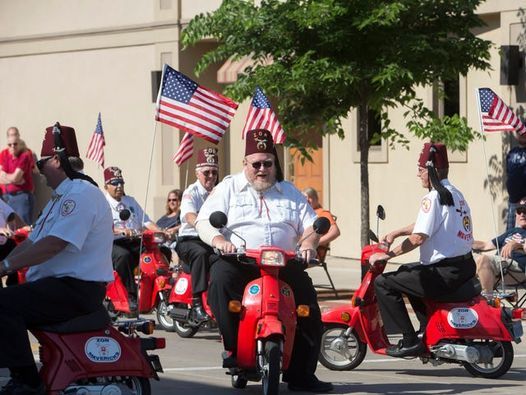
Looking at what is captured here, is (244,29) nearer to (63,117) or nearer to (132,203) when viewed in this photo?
(132,203)

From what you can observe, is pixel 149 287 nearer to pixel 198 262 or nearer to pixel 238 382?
pixel 198 262

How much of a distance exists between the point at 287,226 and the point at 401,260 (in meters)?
11.9

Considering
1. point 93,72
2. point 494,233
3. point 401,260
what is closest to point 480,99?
point 494,233

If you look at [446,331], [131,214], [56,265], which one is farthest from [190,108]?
[56,265]

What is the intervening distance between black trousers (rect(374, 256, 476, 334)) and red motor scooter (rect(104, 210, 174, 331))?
3975 mm

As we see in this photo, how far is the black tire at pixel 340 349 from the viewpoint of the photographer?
12078mm

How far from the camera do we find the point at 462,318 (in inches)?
456

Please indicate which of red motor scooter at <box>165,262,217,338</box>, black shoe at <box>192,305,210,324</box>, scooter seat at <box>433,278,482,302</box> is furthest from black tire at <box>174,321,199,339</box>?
scooter seat at <box>433,278,482,302</box>

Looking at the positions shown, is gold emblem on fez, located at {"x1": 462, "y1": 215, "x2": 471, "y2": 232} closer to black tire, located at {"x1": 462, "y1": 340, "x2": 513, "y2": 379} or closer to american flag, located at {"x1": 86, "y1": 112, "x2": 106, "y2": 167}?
black tire, located at {"x1": 462, "y1": 340, "x2": 513, "y2": 379}

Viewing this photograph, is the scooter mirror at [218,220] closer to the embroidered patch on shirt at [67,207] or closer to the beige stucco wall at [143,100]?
the embroidered patch on shirt at [67,207]

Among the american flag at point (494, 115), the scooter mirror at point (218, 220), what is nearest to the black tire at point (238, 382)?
the scooter mirror at point (218, 220)

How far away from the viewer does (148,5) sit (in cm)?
2697

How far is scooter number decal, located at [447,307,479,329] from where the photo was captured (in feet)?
37.9

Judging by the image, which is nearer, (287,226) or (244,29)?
(287,226)
